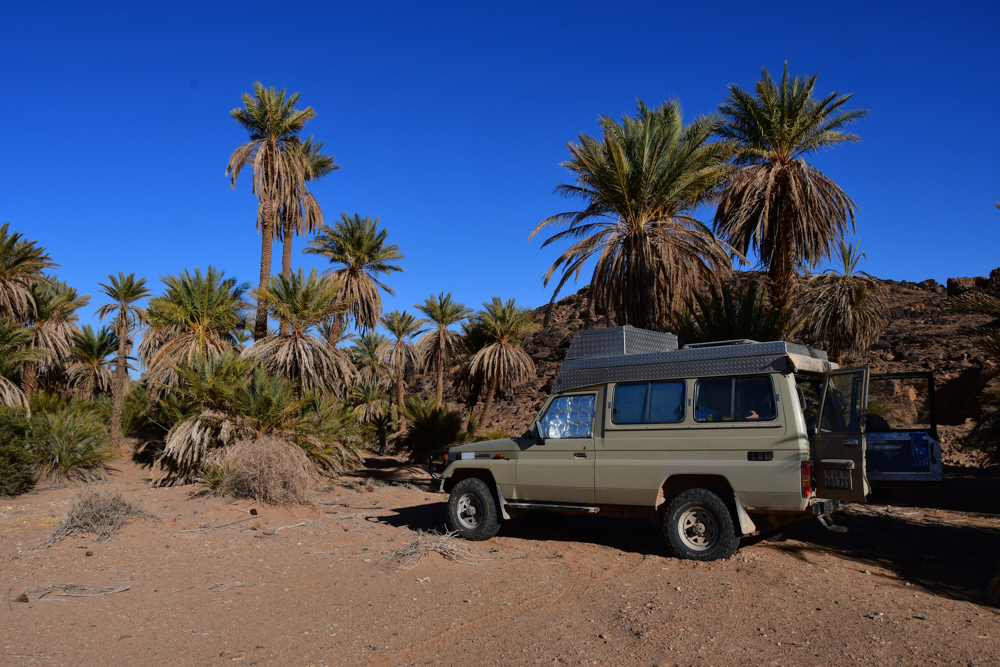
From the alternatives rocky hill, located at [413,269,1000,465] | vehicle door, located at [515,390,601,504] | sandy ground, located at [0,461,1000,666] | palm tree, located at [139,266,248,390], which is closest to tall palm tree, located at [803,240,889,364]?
rocky hill, located at [413,269,1000,465]

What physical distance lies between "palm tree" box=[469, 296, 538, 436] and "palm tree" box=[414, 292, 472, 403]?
3614mm

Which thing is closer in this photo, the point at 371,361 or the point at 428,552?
the point at 428,552

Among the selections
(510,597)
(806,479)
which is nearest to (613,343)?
(806,479)

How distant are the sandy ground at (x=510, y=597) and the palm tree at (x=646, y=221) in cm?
660

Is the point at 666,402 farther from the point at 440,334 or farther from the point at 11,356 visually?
the point at 440,334

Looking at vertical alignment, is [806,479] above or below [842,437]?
below

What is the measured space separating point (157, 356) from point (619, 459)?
47.8 ft

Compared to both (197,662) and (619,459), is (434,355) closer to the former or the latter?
(619,459)

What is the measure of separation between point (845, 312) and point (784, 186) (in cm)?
536

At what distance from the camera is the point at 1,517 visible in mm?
11641

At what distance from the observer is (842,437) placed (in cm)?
727

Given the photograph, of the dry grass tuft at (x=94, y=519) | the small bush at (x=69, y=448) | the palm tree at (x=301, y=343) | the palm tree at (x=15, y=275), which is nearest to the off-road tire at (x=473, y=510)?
the dry grass tuft at (x=94, y=519)

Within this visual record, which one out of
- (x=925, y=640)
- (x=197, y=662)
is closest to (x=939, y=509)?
(x=925, y=640)

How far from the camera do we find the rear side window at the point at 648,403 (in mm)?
8281
